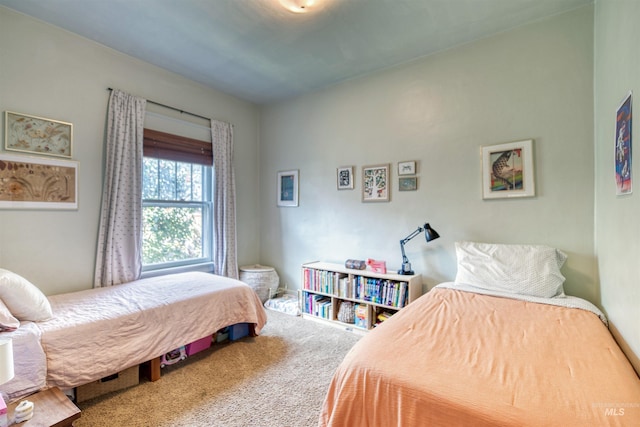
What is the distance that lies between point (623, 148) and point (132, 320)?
3.09m

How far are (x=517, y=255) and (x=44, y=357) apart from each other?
3163 millimetres

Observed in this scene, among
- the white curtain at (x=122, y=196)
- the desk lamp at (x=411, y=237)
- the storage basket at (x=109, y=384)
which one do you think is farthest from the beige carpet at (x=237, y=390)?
the white curtain at (x=122, y=196)

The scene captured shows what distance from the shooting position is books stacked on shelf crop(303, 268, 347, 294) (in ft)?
10.1

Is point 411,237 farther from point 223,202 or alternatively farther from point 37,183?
point 37,183

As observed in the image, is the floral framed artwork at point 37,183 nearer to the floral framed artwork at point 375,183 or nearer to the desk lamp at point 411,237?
the floral framed artwork at point 375,183

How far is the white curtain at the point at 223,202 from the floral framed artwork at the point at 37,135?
1.40 meters

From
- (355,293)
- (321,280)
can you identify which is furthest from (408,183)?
(321,280)

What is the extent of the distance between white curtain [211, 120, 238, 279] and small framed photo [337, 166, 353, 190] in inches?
55.4

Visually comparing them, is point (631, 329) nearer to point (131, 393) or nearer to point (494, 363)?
point (494, 363)

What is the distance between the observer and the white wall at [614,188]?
1317 mm

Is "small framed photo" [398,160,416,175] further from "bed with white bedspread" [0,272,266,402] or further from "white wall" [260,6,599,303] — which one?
"bed with white bedspread" [0,272,266,402]

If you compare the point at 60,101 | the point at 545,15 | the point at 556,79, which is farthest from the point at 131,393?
the point at 545,15

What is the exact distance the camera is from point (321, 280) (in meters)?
3.18

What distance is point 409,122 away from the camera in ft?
9.78
